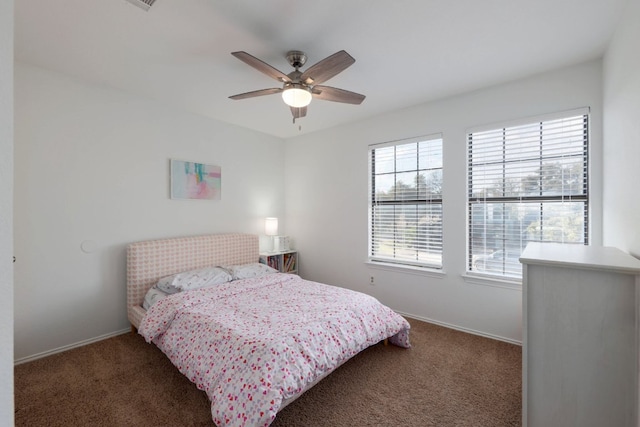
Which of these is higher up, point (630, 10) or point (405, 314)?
point (630, 10)

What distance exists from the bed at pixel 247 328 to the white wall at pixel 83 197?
0.88 feet

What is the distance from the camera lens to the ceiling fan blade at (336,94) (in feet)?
7.30

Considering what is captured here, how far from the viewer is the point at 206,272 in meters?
3.06

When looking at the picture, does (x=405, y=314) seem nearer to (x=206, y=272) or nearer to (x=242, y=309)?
(x=242, y=309)

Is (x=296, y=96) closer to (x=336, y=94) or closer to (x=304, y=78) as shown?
(x=304, y=78)

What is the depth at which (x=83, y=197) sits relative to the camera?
2.71 m

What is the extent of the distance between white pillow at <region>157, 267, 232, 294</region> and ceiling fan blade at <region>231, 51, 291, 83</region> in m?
2.09

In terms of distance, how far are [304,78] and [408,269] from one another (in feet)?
8.01

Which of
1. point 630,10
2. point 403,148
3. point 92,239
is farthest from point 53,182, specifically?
point 630,10

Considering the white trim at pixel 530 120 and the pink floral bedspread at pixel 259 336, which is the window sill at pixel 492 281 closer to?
the pink floral bedspread at pixel 259 336

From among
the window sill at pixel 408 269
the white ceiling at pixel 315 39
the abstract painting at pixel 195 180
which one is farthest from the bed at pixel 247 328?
the white ceiling at pixel 315 39

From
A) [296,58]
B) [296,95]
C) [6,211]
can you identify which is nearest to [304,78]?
[296,95]

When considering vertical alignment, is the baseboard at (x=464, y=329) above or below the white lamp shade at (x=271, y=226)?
below

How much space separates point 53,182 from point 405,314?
12.6 ft
